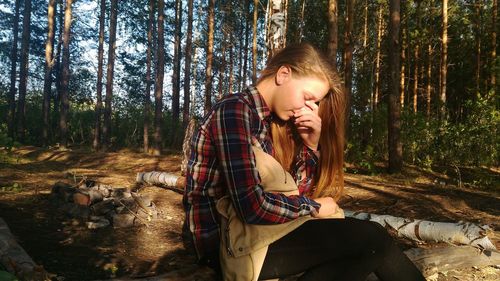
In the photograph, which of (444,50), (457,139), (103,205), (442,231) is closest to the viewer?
(442,231)

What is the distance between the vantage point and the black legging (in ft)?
5.21

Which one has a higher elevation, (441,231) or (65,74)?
(65,74)

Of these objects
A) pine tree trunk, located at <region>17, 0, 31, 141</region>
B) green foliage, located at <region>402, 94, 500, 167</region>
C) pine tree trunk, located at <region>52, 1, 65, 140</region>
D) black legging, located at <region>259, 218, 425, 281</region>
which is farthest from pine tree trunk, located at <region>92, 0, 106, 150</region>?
black legging, located at <region>259, 218, 425, 281</region>

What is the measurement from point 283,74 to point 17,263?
7.22 ft

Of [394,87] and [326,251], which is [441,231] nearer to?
[326,251]

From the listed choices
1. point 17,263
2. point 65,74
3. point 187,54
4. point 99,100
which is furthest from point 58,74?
point 17,263

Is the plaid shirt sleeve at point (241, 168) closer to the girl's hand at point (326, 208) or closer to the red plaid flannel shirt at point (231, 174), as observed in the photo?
the red plaid flannel shirt at point (231, 174)

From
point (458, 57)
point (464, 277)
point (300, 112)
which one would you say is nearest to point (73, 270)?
point (300, 112)

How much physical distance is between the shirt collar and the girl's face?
6 centimetres

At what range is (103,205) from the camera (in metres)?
5.17

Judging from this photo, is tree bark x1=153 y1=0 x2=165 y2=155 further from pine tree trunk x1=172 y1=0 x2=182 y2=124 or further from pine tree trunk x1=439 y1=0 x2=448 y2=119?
pine tree trunk x1=439 y1=0 x2=448 y2=119

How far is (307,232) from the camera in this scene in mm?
1608

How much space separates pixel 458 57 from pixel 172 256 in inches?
984

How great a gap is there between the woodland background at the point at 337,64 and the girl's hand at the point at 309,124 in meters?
5.81
